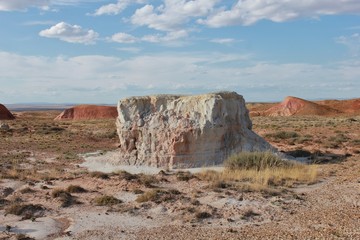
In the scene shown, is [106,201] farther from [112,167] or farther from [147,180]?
[112,167]

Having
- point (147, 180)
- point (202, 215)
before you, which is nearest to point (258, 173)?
point (147, 180)

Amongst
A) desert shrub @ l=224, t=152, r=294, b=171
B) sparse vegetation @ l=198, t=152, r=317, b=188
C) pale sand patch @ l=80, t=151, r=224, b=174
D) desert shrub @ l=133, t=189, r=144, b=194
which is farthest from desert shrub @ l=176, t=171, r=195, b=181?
desert shrub @ l=133, t=189, r=144, b=194

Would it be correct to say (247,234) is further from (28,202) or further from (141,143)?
(141,143)

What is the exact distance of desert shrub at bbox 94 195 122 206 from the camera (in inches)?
535

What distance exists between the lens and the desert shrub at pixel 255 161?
59.5ft

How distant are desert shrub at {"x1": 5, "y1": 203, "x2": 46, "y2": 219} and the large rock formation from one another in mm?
7964

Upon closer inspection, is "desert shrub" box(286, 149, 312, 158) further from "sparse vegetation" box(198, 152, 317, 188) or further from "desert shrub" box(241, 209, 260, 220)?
"desert shrub" box(241, 209, 260, 220)

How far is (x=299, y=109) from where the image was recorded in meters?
75.9

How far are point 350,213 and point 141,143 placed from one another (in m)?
11.5

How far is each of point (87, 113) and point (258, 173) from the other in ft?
222

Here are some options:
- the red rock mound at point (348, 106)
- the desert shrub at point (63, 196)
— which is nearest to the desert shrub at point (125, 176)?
the desert shrub at point (63, 196)

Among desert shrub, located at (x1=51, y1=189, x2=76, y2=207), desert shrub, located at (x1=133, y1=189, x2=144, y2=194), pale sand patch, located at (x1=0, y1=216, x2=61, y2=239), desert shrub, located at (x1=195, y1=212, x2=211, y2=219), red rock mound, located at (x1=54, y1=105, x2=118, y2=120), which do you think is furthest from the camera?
red rock mound, located at (x1=54, y1=105, x2=118, y2=120)

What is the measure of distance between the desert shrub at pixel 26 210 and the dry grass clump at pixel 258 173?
5.81m

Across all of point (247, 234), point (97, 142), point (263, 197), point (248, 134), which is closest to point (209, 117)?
point (248, 134)
